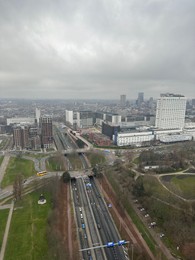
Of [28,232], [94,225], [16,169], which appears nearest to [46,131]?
[16,169]

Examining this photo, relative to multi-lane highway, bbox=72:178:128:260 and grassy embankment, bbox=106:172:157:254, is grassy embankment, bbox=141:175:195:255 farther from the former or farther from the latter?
multi-lane highway, bbox=72:178:128:260

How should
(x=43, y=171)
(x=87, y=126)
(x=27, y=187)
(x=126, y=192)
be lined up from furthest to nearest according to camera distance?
1. (x=87, y=126)
2. (x=43, y=171)
3. (x=27, y=187)
4. (x=126, y=192)

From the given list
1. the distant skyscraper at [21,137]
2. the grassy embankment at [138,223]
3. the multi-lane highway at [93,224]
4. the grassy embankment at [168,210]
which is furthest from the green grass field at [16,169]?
the grassy embankment at [168,210]

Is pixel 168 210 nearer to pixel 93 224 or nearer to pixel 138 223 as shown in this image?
pixel 138 223

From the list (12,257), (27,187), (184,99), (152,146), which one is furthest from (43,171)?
(184,99)

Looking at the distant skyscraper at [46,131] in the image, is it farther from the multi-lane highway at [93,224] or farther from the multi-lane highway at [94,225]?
the multi-lane highway at [94,225]

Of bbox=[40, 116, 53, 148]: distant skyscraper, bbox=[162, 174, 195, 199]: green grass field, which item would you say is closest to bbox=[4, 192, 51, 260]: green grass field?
bbox=[162, 174, 195, 199]: green grass field

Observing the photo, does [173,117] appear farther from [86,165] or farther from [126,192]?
[126,192]
